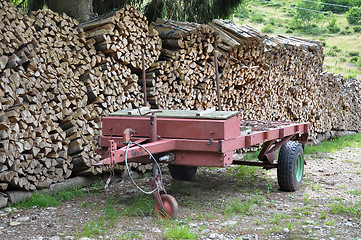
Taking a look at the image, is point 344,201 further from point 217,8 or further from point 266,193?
point 217,8

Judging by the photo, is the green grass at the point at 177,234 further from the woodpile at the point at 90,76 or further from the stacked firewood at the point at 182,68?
the stacked firewood at the point at 182,68

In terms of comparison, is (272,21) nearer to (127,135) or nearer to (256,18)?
(256,18)

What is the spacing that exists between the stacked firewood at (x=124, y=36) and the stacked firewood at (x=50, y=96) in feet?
0.50

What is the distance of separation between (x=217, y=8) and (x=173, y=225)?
772 centimetres

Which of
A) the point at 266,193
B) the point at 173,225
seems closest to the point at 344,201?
the point at 266,193

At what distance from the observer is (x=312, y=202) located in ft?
19.5

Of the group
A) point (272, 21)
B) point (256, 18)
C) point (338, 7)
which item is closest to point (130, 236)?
point (256, 18)

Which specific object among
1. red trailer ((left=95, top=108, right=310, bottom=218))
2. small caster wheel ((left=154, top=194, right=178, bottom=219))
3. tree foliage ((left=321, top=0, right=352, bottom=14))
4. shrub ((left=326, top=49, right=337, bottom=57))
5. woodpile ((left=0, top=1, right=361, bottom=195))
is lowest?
small caster wheel ((left=154, top=194, right=178, bottom=219))

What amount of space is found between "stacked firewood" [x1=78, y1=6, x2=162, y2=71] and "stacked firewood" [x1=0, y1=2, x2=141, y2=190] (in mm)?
153

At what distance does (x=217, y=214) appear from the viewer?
17.0 feet

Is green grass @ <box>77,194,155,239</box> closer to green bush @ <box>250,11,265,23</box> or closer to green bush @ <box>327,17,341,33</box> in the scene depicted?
green bush @ <box>250,11,265,23</box>

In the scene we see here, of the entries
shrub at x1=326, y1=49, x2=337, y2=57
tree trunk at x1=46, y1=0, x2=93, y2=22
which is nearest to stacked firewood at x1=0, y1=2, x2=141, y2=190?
tree trunk at x1=46, y1=0, x2=93, y2=22

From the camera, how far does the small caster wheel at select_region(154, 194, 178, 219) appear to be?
4.69 m

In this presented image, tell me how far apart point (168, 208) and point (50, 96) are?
244 cm
